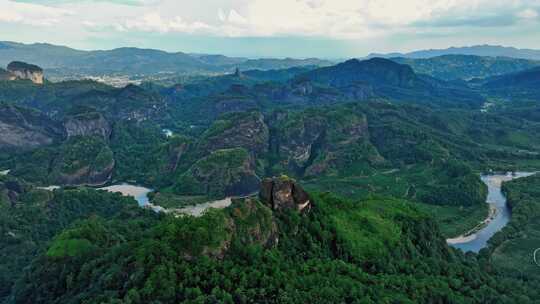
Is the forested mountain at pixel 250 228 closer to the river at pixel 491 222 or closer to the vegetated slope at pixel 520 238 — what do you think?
the vegetated slope at pixel 520 238

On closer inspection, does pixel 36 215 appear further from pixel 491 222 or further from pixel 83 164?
pixel 491 222

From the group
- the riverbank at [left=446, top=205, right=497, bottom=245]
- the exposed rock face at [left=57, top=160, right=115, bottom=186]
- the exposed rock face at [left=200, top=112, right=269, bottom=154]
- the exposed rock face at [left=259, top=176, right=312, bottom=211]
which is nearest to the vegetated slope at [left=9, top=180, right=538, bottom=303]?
the exposed rock face at [left=259, top=176, right=312, bottom=211]

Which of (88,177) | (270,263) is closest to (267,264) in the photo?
(270,263)

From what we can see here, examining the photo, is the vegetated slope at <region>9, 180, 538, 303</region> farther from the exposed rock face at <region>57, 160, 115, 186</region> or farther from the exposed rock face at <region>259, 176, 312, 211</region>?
the exposed rock face at <region>57, 160, 115, 186</region>

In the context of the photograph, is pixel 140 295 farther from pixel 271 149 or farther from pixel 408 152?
pixel 408 152

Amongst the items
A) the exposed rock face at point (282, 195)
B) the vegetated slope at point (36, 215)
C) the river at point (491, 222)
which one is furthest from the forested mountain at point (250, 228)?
the river at point (491, 222)

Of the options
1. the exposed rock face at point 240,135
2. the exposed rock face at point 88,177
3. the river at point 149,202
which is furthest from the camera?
the exposed rock face at point 240,135

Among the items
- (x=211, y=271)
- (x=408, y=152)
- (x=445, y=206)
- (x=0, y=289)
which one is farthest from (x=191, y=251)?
(x=408, y=152)
